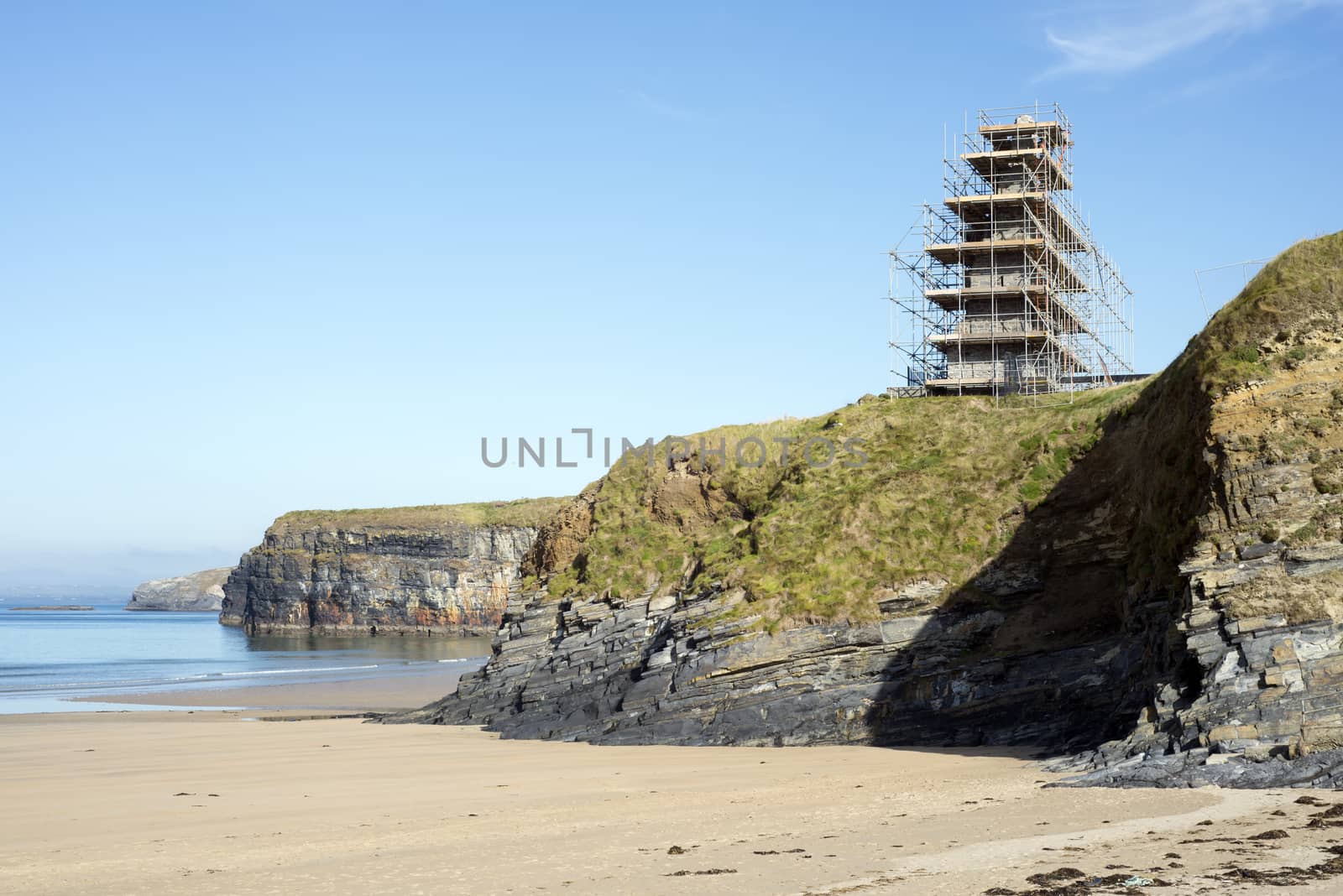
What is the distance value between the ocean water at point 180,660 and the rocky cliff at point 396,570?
18.9 ft

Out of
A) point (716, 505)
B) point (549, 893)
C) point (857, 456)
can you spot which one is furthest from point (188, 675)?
point (549, 893)

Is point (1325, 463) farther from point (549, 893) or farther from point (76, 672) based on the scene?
point (76, 672)

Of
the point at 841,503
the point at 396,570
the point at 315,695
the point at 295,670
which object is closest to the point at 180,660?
the point at 295,670

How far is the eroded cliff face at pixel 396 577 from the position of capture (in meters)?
122

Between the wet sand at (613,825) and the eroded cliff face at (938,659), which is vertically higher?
the eroded cliff face at (938,659)

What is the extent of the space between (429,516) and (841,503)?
98.1 m

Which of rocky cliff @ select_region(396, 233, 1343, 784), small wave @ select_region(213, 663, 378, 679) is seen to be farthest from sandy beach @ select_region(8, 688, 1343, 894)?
small wave @ select_region(213, 663, 378, 679)

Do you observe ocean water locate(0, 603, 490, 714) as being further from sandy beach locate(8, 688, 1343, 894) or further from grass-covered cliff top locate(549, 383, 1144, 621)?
sandy beach locate(8, 688, 1343, 894)

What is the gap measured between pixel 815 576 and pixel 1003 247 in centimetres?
2486

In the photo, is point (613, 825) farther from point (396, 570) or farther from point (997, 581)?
point (396, 570)

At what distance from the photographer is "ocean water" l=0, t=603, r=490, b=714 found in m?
57.2

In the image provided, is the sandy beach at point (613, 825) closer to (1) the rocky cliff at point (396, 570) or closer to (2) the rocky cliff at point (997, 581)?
(2) the rocky cliff at point (997, 581)

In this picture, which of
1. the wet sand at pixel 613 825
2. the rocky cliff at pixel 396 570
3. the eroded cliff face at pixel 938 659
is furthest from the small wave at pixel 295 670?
the rocky cliff at pixel 396 570

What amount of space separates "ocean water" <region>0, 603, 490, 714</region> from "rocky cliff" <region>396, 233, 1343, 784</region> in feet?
77.8
